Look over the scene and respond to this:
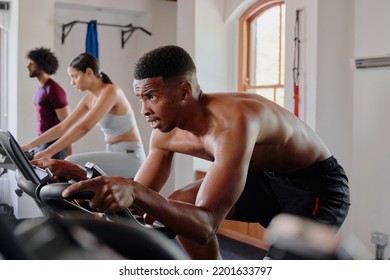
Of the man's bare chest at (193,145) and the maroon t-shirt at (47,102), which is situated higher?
the maroon t-shirt at (47,102)

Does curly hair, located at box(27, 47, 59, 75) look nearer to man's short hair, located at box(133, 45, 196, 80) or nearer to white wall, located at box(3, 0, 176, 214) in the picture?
white wall, located at box(3, 0, 176, 214)

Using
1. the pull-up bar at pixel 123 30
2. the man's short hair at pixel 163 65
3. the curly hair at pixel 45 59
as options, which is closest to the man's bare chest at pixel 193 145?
the man's short hair at pixel 163 65

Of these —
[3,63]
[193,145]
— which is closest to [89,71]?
[3,63]

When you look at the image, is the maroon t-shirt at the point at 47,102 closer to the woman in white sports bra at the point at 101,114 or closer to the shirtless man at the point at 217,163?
the woman in white sports bra at the point at 101,114

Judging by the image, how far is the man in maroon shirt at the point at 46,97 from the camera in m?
1.69

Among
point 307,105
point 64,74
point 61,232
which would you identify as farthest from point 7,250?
point 64,74

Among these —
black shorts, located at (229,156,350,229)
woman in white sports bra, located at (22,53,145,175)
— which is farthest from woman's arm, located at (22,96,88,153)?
black shorts, located at (229,156,350,229)

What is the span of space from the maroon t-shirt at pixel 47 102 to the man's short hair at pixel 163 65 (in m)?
0.94

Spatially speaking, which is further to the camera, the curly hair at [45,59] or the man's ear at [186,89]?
the curly hair at [45,59]

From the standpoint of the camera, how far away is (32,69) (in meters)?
1.66

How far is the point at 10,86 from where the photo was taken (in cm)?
149

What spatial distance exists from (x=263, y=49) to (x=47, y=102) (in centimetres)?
109

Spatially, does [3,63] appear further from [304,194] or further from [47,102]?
[304,194]

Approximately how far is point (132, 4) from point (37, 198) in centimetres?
219
